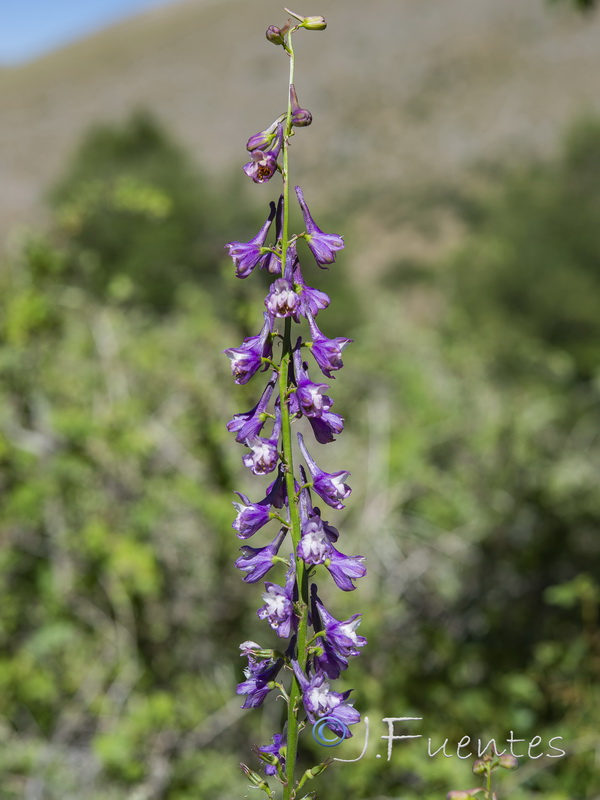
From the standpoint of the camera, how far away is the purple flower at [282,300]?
1637 millimetres

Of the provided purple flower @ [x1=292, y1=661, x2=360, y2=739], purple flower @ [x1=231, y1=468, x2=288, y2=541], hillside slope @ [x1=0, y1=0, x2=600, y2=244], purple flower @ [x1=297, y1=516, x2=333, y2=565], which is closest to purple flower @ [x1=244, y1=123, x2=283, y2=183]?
purple flower @ [x1=231, y1=468, x2=288, y2=541]

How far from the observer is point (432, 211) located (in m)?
52.2

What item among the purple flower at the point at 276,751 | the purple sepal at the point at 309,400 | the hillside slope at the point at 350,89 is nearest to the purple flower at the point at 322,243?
the purple sepal at the point at 309,400

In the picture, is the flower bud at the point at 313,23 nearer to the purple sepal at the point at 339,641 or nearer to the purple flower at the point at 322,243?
the purple flower at the point at 322,243

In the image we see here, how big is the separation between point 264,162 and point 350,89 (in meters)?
73.1

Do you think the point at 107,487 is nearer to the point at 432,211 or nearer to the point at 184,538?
the point at 184,538

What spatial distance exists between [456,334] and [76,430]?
7281 millimetres

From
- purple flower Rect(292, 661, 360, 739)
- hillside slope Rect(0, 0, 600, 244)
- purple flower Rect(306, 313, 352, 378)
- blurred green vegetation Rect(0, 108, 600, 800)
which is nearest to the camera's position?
purple flower Rect(292, 661, 360, 739)

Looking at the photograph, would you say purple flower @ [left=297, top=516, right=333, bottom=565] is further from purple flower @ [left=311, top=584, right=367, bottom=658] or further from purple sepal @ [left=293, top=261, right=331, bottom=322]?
purple sepal @ [left=293, top=261, right=331, bottom=322]

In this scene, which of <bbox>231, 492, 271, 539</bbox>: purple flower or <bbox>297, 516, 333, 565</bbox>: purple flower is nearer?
<bbox>297, 516, 333, 565</bbox>: purple flower

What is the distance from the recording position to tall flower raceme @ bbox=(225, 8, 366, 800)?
64.3 inches

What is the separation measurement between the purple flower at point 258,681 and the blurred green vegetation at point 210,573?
1.84 meters

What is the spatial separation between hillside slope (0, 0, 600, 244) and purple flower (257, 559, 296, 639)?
5383 centimetres

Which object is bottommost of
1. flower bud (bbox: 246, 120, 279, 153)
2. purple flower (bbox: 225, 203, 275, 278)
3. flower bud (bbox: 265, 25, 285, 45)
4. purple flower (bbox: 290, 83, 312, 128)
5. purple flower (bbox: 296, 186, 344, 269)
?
purple flower (bbox: 225, 203, 275, 278)
